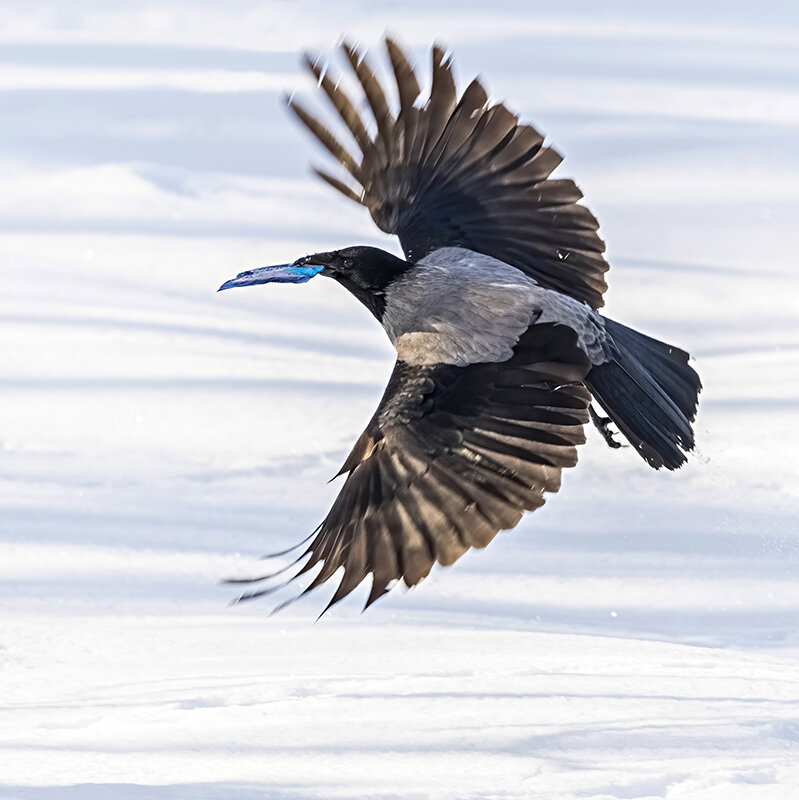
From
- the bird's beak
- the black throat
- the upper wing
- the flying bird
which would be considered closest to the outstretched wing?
the flying bird

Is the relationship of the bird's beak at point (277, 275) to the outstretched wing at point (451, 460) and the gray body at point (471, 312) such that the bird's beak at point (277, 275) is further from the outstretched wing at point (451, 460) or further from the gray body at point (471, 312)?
the outstretched wing at point (451, 460)

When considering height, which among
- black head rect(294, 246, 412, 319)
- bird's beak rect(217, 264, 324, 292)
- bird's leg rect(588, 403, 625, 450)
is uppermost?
black head rect(294, 246, 412, 319)

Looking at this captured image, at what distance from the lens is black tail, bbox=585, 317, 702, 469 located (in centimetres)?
465

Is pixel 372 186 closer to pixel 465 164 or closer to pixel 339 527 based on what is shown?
pixel 465 164

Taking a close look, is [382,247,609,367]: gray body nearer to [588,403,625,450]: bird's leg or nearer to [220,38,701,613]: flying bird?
[220,38,701,613]: flying bird

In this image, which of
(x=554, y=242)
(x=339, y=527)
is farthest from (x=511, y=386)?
(x=554, y=242)

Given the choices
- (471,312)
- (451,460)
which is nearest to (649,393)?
(471,312)

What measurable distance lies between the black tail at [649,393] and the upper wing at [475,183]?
1.08 ft

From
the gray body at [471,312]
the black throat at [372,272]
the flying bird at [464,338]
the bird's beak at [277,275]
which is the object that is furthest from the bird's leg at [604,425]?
the bird's beak at [277,275]

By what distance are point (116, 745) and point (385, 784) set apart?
85cm

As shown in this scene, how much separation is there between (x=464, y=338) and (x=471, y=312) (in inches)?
4.1

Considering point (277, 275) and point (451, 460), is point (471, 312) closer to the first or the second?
point (451, 460)

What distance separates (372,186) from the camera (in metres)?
5.49

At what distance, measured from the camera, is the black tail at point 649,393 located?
465 cm
